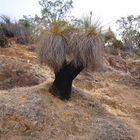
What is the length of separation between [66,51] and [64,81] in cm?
79

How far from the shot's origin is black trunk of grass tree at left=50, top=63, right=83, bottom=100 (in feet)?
35.3

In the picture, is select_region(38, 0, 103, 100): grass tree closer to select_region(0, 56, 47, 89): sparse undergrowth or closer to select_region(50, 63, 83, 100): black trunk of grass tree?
select_region(50, 63, 83, 100): black trunk of grass tree

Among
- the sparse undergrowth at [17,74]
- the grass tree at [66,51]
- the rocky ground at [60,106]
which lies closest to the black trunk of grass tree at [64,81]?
the grass tree at [66,51]

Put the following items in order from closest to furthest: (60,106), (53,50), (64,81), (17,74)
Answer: (60,106), (53,50), (64,81), (17,74)

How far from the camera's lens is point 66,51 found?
10.6 metres

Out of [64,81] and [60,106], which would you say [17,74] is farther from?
[60,106]

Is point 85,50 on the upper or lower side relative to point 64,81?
upper

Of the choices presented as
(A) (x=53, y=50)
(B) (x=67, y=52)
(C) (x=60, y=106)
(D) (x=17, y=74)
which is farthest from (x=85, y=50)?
(D) (x=17, y=74)

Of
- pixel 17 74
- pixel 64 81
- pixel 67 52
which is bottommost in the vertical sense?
pixel 17 74

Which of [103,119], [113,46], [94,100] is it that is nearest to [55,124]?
[103,119]

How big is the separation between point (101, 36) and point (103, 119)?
6.52 ft

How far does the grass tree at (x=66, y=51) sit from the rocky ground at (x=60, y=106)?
50 cm

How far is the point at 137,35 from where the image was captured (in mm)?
24672

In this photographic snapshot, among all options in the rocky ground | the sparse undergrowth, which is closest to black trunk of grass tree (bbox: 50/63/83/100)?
the rocky ground
